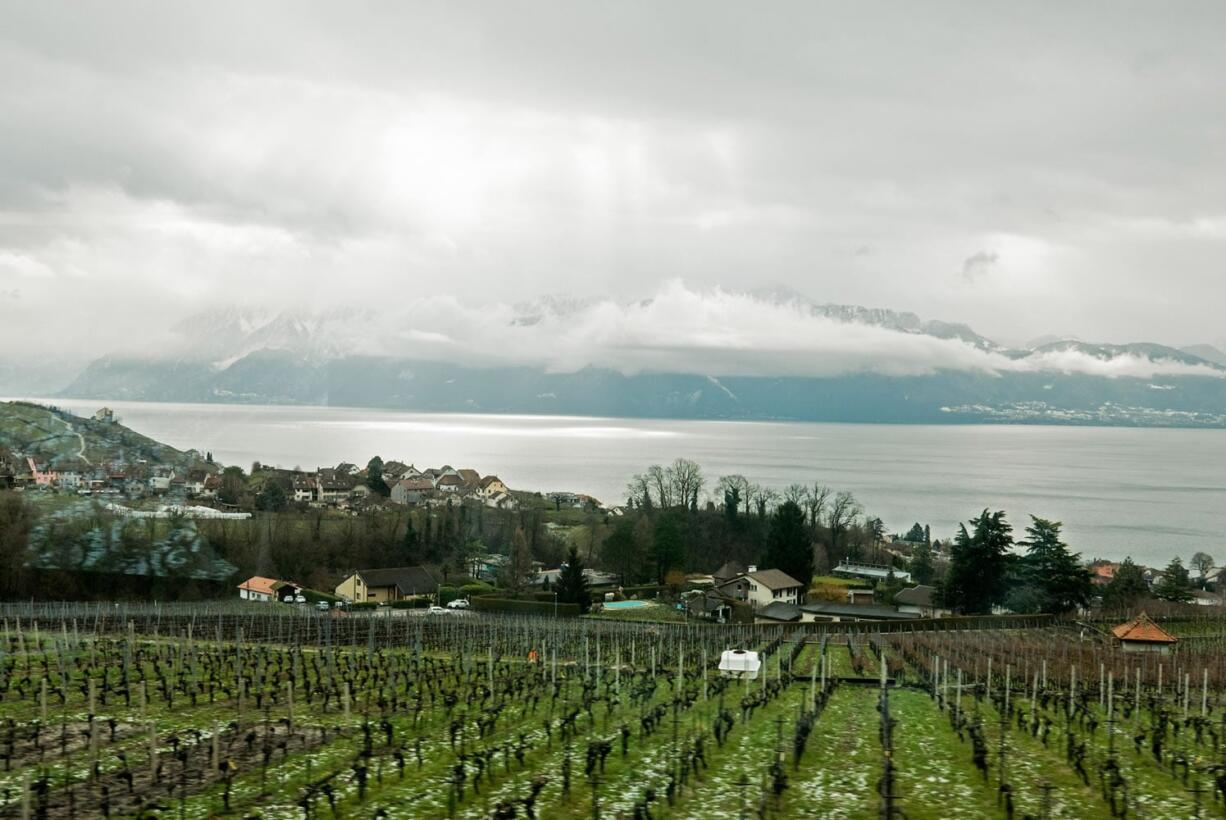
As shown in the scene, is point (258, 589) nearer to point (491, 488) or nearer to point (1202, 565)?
point (491, 488)

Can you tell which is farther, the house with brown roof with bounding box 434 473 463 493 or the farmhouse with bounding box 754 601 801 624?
the house with brown roof with bounding box 434 473 463 493

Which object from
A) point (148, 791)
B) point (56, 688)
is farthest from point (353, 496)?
point (148, 791)

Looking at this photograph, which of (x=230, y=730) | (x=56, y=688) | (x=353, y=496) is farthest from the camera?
(x=353, y=496)

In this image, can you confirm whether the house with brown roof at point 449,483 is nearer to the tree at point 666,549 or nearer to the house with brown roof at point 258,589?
the tree at point 666,549

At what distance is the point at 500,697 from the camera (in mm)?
22484

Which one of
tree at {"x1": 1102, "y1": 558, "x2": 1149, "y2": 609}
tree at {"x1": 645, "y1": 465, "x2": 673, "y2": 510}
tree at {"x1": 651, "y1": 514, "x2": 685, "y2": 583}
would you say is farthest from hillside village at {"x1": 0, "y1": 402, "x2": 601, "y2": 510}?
tree at {"x1": 1102, "y1": 558, "x2": 1149, "y2": 609}

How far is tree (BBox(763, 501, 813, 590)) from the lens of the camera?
62938 mm

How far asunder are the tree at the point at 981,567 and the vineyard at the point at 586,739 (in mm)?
20417

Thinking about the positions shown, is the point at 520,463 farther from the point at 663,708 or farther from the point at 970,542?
the point at 663,708

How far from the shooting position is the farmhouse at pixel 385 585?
55.3m

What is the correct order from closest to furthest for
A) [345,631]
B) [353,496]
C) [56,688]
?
1. [56,688]
2. [345,631]
3. [353,496]

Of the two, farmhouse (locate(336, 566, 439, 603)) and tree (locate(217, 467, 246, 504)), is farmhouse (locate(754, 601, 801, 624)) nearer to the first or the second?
farmhouse (locate(336, 566, 439, 603))

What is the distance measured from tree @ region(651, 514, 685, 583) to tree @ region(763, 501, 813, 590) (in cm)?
621

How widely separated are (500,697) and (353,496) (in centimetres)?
7005
